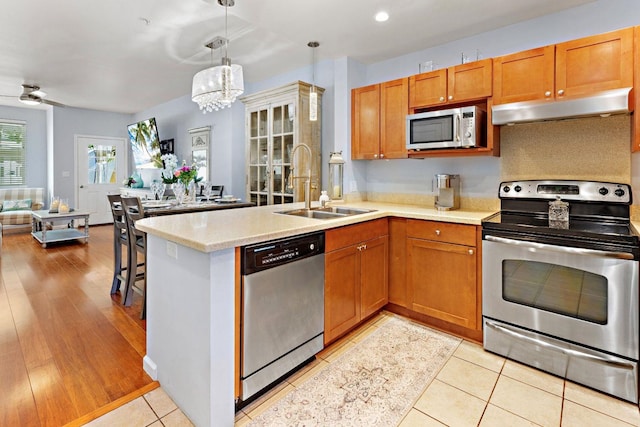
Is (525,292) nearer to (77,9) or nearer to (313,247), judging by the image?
(313,247)

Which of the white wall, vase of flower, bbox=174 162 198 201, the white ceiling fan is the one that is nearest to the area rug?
vase of flower, bbox=174 162 198 201

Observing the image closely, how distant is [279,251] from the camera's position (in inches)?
70.5

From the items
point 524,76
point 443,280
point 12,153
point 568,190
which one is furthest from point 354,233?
point 12,153

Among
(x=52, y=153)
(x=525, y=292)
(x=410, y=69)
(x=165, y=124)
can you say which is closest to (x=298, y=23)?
(x=410, y=69)

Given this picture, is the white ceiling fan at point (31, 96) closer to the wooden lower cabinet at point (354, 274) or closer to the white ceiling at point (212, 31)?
the white ceiling at point (212, 31)

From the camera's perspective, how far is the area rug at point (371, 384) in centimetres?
167

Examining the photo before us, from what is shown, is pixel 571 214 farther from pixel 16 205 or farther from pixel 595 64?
pixel 16 205

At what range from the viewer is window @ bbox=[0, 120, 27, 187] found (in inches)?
278

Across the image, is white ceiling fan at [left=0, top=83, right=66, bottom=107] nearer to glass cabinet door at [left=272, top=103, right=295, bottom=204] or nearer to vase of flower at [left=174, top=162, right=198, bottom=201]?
vase of flower at [left=174, top=162, right=198, bottom=201]

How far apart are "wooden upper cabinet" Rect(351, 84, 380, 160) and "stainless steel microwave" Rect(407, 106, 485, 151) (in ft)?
1.50

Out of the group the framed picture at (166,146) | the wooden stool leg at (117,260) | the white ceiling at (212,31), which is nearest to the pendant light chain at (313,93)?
the white ceiling at (212,31)

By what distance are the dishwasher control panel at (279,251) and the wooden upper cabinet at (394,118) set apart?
58.0 inches

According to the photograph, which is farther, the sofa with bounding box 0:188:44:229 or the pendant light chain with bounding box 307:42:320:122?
the sofa with bounding box 0:188:44:229

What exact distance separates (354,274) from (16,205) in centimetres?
804
